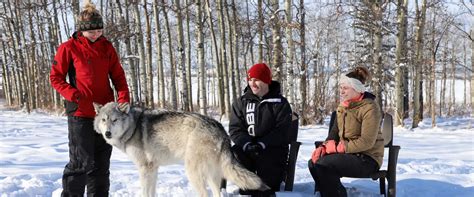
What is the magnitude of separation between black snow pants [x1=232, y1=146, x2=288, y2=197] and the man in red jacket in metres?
1.41

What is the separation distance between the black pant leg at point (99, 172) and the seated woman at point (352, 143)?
2.09m

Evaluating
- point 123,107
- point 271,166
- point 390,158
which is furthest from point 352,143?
point 123,107

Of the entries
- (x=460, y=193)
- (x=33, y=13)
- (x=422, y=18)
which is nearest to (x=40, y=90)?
(x=33, y=13)

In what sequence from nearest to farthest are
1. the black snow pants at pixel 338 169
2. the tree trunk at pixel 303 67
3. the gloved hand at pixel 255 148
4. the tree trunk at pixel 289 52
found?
1. the black snow pants at pixel 338 169
2. the gloved hand at pixel 255 148
3. the tree trunk at pixel 289 52
4. the tree trunk at pixel 303 67

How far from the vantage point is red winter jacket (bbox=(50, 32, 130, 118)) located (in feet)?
11.3

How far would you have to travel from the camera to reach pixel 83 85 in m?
3.56

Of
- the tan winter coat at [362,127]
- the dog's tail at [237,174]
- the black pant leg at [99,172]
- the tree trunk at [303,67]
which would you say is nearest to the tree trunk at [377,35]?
the tree trunk at [303,67]

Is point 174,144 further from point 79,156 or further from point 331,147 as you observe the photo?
point 331,147

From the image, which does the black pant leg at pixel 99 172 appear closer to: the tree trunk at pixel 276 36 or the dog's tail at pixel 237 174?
the dog's tail at pixel 237 174

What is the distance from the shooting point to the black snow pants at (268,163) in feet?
13.6

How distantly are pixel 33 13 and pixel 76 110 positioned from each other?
22.6m

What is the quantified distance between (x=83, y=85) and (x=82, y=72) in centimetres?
12

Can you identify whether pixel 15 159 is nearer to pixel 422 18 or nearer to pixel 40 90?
pixel 422 18

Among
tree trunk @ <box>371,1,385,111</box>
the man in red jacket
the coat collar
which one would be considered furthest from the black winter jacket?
tree trunk @ <box>371,1,385,111</box>
